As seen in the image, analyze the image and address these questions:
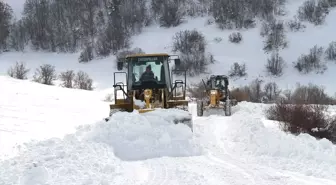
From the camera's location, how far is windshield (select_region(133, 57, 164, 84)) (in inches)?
478

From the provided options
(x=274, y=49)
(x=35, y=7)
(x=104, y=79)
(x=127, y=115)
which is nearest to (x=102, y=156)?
(x=127, y=115)

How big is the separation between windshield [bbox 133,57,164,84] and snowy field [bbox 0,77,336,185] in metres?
2.18

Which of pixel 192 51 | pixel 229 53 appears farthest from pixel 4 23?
pixel 229 53

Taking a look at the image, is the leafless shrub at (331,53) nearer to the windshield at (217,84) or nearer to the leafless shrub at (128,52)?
the leafless shrub at (128,52)

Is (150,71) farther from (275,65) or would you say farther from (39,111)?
(275,65)

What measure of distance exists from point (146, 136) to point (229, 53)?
45750mm

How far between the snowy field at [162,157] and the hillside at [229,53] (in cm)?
3706

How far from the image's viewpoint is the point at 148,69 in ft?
39.8

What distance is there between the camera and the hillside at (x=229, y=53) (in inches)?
1927

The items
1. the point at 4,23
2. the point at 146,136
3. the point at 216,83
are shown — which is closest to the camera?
the point at 146,136

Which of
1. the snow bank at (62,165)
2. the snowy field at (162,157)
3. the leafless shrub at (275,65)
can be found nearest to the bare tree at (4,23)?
the leafless shrub at (275,65)

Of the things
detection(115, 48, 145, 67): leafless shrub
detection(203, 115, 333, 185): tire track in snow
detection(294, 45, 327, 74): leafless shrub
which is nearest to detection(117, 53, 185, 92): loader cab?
detection(203, 115, 333, 185): tire track in snow

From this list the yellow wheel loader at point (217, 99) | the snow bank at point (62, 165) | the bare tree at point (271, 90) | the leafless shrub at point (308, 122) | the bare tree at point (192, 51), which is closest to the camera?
the snow bank at point (62, 165)

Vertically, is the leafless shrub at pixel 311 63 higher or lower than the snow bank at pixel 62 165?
higher
